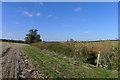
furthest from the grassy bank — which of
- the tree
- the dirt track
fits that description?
the tree

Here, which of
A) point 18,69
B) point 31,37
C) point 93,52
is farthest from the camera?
point 31,37

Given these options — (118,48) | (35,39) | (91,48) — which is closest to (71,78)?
(118,48)

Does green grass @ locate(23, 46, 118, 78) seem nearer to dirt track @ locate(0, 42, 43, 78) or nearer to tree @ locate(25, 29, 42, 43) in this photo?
dirt track @ locate(0, 42, 43, 78)

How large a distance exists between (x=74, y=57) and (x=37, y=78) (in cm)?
652

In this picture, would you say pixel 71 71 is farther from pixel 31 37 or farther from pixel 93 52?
pixel 31 37

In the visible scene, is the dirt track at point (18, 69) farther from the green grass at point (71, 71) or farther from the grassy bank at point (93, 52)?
the grassy bank at point (93, 52)

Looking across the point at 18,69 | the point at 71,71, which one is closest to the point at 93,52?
the point at 71,71

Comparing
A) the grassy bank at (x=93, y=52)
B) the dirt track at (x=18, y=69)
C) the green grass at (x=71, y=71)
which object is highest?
the grassy bank at (x=93, y=52)

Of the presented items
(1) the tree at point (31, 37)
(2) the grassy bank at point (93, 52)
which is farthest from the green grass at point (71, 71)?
(1) the tree at point (31, 37)

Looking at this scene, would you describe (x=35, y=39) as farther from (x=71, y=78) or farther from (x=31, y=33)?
(x=71, y=78)

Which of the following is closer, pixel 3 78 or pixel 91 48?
pixel 3 78

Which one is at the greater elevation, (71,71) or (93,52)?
(93,52)

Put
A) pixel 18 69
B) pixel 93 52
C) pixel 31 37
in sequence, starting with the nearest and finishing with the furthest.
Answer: pixel 18 69 → pixel 93 52 → pixel 31 37

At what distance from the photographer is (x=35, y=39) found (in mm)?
55594
